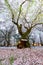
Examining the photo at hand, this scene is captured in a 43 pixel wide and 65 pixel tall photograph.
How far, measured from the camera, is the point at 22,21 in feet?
29.0

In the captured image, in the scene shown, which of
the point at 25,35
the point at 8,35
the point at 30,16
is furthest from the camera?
the point at 8,35

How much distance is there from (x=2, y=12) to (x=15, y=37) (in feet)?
5.84

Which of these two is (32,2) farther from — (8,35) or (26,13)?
(8,35)

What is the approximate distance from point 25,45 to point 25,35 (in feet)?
1.39

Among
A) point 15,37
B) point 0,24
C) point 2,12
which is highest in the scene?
point 2,12

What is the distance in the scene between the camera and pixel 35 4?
8672 millimetres

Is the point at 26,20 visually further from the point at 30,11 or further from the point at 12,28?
the point at 12,28

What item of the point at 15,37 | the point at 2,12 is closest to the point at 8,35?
the point at 15,37

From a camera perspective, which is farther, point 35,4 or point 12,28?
point 12,28

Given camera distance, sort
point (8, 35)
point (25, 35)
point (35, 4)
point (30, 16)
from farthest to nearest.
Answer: point (8, 35), point (30, 16), point (35, 4), point (25, 35)

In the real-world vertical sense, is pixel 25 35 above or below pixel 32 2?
below

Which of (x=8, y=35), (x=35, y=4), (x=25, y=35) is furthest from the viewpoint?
(x=8, y=35)

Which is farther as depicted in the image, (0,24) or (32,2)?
(0,24)


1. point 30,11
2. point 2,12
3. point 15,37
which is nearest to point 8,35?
point 15,37
